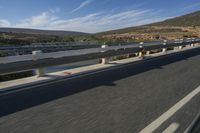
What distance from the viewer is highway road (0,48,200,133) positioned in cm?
476

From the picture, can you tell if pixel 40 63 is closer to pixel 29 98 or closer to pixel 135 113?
pixel 29 98

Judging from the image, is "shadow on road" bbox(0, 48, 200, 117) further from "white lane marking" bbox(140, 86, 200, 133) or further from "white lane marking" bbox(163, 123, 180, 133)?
"white lane marking" bbox(163, 123, 180, 133)

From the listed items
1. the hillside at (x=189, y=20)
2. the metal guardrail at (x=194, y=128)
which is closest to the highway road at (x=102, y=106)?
the metal guardrail at (x=194, y=128)

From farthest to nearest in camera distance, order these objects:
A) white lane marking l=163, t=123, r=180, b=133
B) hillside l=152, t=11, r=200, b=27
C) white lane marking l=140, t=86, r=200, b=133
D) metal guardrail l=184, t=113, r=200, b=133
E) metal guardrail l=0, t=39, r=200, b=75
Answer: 1. hillside l=152, t=11, r=200, b=27
2. metal guardrail l=0, t=39, r=200, b=75
3. white lane marking l=140, t=86, r=200, b=133
4. white lane marking l=163, t=123, r=180, b=133
5. metal guardrail l=184, t=113, r=200, b=133

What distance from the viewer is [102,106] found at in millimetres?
5969

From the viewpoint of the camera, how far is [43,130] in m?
4.54

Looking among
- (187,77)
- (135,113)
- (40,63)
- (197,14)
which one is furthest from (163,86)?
(197,14)

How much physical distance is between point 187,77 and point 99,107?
5.16 metres

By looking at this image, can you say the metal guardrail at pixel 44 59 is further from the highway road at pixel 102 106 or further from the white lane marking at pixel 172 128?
the white lane marking at pixel 172 128

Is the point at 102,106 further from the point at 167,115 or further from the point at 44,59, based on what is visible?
the point at 44,59

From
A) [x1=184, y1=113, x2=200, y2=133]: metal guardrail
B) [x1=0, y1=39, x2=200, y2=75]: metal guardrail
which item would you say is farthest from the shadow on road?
[x1=184, y1=113, x2=200, y2=133]: metal guardrail

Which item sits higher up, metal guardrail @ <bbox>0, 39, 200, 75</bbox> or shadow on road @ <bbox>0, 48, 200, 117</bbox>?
metal guardrail @ <bbox>0, 39, 200, 75</bbox>

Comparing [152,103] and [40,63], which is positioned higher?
[40,63]

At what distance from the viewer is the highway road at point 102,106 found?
187 inches
